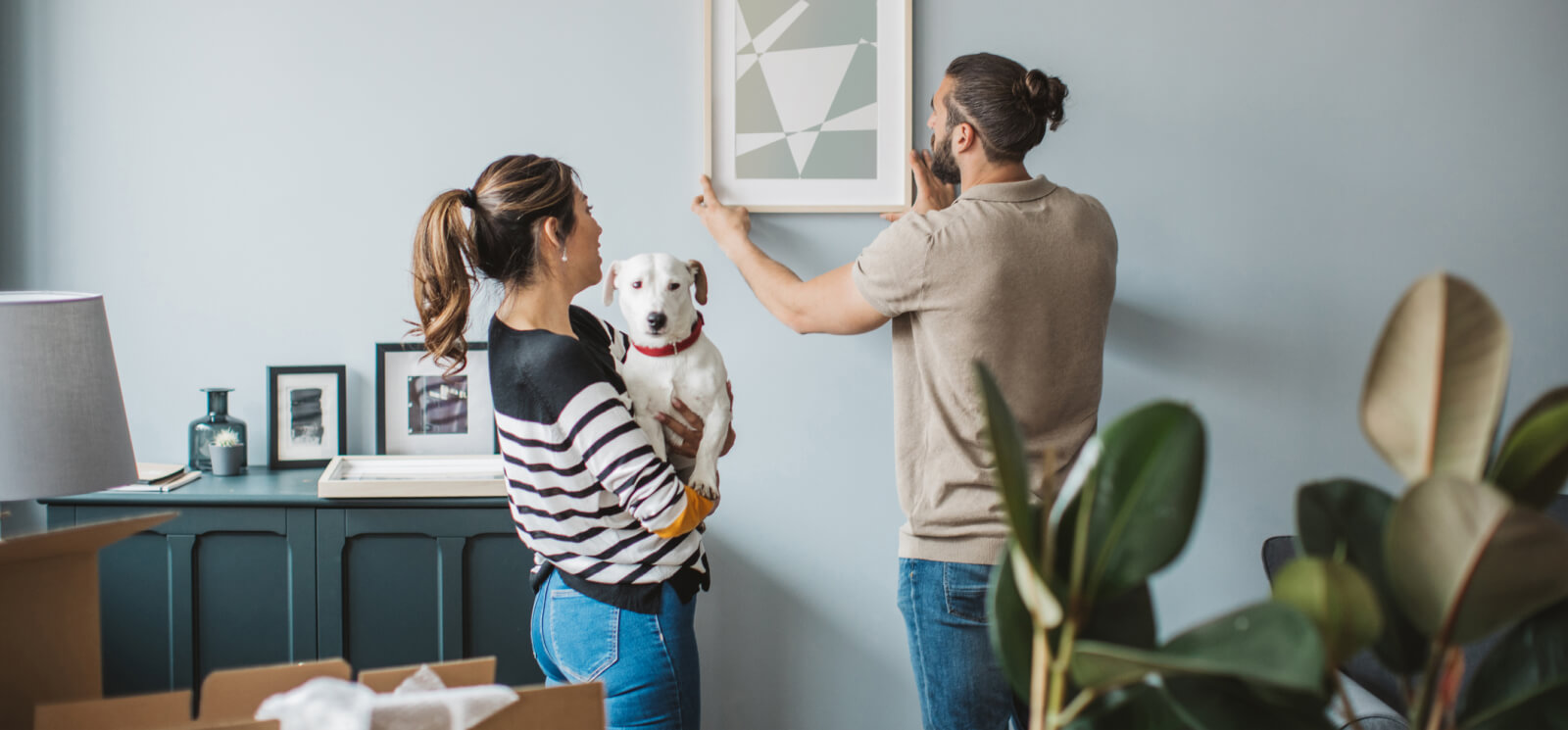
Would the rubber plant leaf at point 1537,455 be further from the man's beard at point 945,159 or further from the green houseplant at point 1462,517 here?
the man's beard at point 945,159

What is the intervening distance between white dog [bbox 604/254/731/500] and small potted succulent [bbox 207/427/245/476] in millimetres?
1184

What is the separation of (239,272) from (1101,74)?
2.12 m

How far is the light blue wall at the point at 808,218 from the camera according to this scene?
83.8 inches

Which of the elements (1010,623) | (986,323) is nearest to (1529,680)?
(1010,623)

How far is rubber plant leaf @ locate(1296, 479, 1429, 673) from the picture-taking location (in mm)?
354

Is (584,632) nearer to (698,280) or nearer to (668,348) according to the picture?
(668,348)

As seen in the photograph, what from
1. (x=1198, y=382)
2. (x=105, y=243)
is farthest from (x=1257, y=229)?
(x=105, y=243)

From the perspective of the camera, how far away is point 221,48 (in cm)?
213

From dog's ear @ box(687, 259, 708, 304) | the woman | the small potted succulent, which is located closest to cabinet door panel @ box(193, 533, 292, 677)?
the small potted succulent

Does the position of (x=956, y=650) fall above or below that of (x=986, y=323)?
below

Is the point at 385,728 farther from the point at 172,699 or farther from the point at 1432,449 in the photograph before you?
the point at 1432,449

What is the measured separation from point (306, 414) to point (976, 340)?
1612mm

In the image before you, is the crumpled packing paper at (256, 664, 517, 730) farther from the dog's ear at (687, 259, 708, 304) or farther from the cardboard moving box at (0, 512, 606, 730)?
the dog's ear at (687, 259, 708, 304)

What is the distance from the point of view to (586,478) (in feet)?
3.79
